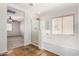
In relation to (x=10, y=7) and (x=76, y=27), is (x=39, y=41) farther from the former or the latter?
(x=10, y=7)

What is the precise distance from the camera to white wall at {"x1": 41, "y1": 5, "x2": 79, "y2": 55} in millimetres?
1224


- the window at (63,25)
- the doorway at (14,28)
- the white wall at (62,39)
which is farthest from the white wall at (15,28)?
the window at (63,25)

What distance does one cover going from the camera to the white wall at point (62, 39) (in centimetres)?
122

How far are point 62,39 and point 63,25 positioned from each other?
0.22 meters

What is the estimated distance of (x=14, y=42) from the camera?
1.34 m

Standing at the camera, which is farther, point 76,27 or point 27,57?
point 27,57

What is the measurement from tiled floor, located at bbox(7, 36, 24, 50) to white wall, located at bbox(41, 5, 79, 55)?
0.36m

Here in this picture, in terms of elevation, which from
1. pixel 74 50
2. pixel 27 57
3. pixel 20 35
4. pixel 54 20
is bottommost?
pixel 27 57

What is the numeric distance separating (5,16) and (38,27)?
21.6 inches

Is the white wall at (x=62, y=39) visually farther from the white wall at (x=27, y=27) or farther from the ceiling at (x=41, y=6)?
the white wall at (x=27, y=27)

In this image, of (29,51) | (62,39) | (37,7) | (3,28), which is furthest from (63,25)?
(3,28)

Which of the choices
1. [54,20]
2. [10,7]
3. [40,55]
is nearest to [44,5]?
[54,20]

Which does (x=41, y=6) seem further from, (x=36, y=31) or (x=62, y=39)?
(x=62, y=39)

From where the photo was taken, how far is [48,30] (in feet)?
4.35
